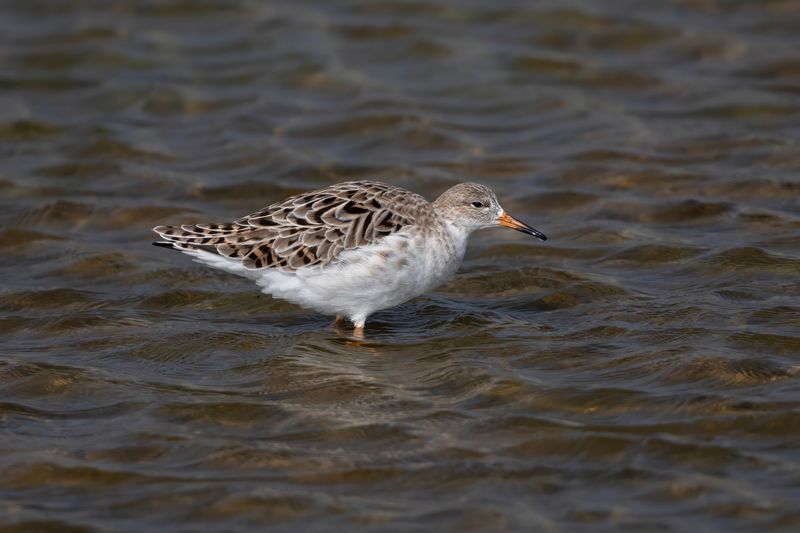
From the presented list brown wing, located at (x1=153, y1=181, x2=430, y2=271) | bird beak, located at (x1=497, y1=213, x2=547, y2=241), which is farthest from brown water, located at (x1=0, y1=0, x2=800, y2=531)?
brown wing, located at (x1=153, y1=181, x2=430, y2=271)

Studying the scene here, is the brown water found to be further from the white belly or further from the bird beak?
the bird beak

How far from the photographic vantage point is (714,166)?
52.4 ft

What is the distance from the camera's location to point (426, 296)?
13.7m

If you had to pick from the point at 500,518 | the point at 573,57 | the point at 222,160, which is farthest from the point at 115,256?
the point at 573,57

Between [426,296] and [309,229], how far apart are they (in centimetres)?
199

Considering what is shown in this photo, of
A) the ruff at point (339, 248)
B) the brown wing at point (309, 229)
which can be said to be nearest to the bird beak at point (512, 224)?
the ruff at point (339, 248)

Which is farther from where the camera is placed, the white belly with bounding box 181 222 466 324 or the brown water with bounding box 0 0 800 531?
the white belly with bounding box 181 222 466 324

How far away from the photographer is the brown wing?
39.9 feet

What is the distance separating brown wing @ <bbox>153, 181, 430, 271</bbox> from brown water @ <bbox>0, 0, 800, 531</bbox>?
864 millimetres

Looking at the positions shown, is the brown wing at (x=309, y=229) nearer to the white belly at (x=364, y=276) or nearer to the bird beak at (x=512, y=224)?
the white belly at (x=364, y=276)

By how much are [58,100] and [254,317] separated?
23.5 feet

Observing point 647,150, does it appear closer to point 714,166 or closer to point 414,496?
point 714,166

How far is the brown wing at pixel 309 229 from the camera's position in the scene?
478 inches

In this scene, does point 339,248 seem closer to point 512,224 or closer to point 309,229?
point 309,229
